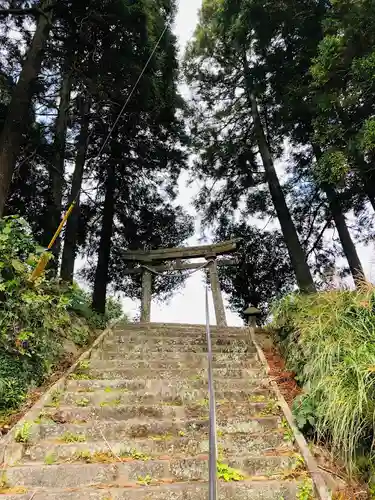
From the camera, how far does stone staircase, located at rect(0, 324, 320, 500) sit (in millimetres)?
2137

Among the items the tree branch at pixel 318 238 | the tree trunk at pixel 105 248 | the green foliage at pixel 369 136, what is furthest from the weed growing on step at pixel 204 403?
the tree branch at pixel 318 238

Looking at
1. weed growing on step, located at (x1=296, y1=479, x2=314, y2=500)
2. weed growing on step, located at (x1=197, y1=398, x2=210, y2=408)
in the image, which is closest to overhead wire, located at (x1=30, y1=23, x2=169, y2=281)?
weed growing on step, located at (x1=197, y1=398, x2=210, y2=408)

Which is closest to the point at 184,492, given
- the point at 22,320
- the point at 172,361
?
the point at 172,361

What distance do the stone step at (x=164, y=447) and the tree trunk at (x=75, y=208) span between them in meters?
4.70

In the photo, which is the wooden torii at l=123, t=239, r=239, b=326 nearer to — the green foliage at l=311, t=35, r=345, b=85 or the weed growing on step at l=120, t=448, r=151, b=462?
the green foliage at l=311, t=35, r=345, b=85

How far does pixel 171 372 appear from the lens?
371cm

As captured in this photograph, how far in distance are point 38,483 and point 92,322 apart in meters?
3.46

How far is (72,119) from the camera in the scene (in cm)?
873

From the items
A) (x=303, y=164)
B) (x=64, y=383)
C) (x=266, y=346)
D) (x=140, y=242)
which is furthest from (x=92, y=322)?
(x=303, y=164)

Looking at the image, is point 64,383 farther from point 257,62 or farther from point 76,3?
point 257,62

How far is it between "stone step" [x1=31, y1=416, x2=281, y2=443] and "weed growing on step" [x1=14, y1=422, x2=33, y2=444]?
48mm

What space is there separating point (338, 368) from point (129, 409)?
1683 millimetres

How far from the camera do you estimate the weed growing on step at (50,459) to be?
91.6 inches

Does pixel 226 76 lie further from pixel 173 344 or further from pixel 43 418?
pixel 43 418
